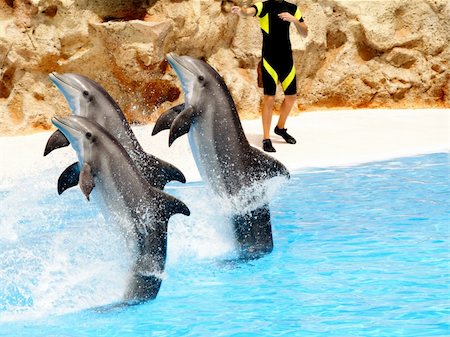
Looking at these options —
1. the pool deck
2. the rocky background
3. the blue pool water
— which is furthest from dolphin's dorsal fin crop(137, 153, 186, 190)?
the rocky background

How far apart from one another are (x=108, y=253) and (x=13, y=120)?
21.5ft

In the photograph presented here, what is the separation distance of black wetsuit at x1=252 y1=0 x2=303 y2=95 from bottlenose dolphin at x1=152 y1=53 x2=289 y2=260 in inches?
179

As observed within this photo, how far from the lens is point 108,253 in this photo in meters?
5.23

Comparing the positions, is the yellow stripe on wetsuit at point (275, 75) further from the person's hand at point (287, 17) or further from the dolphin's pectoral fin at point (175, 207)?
the dolphin's pectoral fin at point (175, 207)

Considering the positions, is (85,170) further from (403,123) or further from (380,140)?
(403,123)

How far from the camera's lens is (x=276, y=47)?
10.3 metres

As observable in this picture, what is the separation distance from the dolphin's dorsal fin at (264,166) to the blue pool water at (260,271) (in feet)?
1.38

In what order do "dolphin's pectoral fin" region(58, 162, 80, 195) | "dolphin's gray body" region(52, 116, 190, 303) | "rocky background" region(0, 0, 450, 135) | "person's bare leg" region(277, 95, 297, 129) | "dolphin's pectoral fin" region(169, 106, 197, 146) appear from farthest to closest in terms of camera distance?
1. "rocky background" region(0, 0, 450, 135)
2. "person's bare leg" region(277, 95, 297, 129)
3. "dolphin's pectoral fin" region(169, 106, 197, 146)
4. "dolphin's pectoral fin" region(58, 162, 80, 195)
5. "dolphin's gray body" region(52, 116, 190, 303)

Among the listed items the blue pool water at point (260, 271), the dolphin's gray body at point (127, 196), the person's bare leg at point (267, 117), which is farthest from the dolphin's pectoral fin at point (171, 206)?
the person's bare leg at point (267, 117)

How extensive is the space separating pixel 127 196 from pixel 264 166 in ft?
4.11

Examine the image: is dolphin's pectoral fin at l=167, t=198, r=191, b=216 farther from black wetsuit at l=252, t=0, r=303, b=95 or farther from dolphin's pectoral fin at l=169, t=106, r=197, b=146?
black wetsuit at l=252, t=0, r=303, b=95

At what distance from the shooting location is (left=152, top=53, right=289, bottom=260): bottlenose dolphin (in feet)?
18.5

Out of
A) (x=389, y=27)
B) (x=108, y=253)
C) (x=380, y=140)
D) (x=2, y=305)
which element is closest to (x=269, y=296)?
(x=108, y=253)

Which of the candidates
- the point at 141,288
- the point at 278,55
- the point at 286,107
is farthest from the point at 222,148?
the point at 278,55
